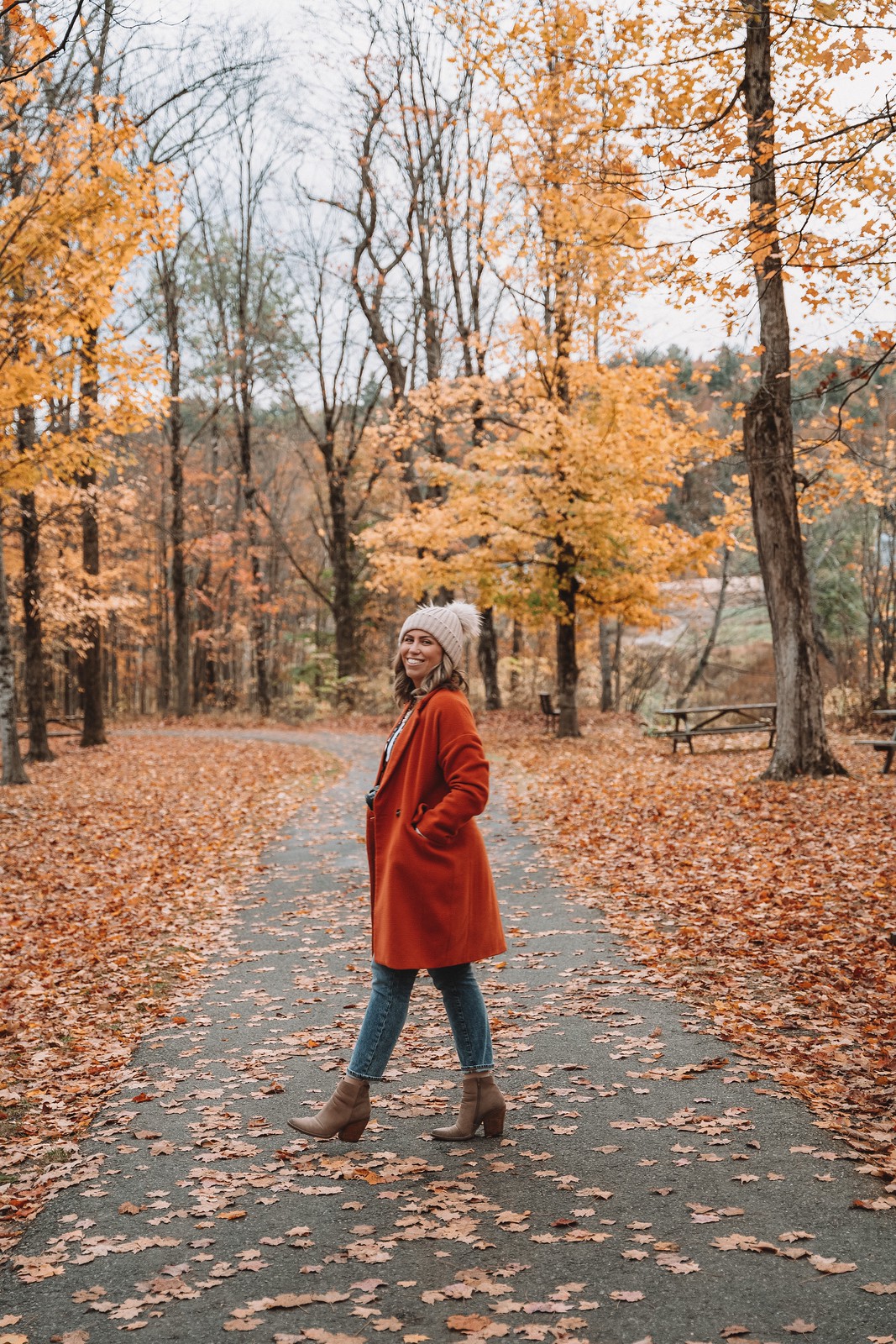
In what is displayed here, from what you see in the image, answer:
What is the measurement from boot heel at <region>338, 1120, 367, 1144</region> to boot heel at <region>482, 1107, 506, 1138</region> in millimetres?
482

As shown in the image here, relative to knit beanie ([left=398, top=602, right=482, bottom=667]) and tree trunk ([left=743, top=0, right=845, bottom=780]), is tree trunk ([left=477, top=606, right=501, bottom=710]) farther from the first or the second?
knit beanie ([left=398, top=602, right=482, bottom=667])

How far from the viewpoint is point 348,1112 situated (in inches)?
161

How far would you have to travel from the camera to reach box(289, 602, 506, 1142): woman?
13.0 feet

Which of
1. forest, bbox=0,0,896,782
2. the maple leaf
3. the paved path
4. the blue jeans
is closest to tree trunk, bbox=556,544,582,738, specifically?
forest, bbox=0,0,896,782

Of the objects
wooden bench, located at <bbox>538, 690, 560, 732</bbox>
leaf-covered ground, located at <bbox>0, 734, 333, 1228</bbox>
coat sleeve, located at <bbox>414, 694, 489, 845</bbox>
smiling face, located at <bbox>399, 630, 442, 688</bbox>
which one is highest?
smiling face, located at <bbox>399, 630, 442, 688</bbox>

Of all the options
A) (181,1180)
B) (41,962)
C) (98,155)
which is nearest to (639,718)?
(98,155)

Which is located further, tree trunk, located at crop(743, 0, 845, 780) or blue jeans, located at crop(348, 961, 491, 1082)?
tree trunk, located at crop(743, 0, 845, 780)

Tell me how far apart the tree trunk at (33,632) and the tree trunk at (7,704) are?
3736 mm

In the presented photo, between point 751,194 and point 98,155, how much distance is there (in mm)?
7101

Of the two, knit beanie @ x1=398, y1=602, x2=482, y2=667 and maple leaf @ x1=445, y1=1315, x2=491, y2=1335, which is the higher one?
knit beanie @ x1=398, y1=602, x2=482, y2=667

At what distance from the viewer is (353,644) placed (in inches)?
1278

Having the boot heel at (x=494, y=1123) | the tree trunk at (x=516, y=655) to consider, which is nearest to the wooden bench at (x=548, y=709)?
the tree trunk at (x=516, y=655)

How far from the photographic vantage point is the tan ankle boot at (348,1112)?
410 cm

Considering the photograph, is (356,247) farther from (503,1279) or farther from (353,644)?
(503,1279)
